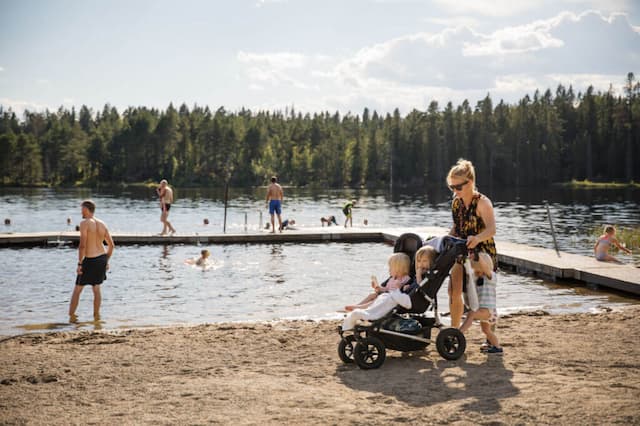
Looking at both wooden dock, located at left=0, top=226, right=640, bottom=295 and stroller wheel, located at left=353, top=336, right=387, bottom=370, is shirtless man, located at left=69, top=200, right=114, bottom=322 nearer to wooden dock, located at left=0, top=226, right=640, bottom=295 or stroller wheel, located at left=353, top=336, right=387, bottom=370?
stroller wheel, located at left=353, top=336, right=387, bottom=370

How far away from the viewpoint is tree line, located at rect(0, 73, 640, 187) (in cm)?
12212

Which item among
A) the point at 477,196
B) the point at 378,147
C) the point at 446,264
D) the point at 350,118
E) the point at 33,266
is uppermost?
the point at 350,118

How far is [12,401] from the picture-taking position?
19.9ft

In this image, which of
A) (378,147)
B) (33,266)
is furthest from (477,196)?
(378,147)

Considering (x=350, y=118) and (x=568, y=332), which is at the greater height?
(x=350, y=118)

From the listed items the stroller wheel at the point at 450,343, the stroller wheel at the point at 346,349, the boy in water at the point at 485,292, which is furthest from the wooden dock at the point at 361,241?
the stroller wheel at the point at 346,349

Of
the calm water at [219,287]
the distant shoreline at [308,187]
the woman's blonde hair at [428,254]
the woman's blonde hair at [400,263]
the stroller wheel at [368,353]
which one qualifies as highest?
the distant shoreline at [308,187]

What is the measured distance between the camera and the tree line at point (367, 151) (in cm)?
12212

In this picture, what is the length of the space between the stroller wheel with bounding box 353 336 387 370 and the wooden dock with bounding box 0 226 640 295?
28.2 ft

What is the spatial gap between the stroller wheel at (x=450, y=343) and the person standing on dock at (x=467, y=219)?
1.14 ft

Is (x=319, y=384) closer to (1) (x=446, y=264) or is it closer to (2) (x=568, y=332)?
(1) (x=446, y=264)

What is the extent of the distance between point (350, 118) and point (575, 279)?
592 feet

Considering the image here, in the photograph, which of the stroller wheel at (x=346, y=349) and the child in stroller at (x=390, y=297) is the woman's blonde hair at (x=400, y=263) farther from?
the stroller wheel at (x=346, y=349)

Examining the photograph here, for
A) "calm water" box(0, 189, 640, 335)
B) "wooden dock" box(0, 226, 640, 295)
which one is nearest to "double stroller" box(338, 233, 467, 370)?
"calm water" box(0, 189, 640, 335)
